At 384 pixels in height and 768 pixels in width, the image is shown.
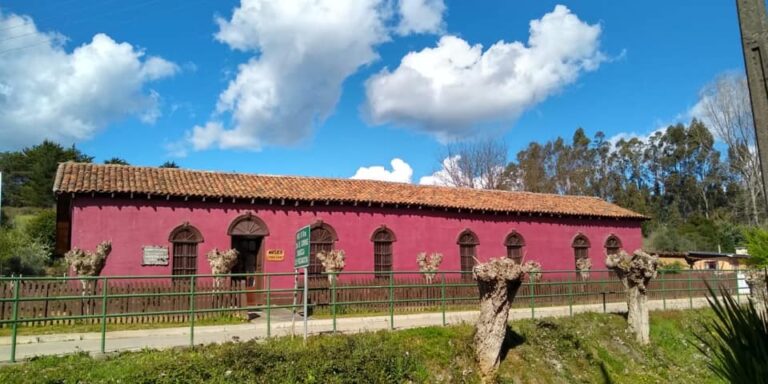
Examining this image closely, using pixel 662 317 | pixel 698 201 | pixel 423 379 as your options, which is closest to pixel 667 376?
pixel 662 317

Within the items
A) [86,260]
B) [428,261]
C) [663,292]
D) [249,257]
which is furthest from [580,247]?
[86,260]

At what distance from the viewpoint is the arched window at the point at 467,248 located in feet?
75.5

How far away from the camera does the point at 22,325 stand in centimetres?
1282

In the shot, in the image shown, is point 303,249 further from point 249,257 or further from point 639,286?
point 639,286

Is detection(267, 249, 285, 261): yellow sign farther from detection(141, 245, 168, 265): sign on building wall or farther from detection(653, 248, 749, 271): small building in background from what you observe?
detection(653, 248, 749, 271): small building in background

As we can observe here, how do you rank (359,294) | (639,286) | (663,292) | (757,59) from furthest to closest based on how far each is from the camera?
(663,292) → (359,294) → (639,286) → (757,59)

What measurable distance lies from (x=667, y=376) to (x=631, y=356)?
3.08 feet

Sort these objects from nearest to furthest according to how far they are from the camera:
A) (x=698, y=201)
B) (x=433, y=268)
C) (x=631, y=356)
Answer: (x=631, y=356) → (x=433, y=268) → (x=698, y=201)

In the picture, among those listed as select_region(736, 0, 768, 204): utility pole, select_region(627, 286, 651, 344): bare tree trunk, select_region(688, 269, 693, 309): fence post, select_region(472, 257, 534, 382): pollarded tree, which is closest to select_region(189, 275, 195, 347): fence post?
select_region(472, 257, 534, 382): pollarded tree

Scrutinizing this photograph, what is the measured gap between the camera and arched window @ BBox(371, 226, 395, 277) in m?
21.2

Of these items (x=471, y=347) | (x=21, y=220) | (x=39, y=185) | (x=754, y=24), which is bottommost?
(x=471, y=347)

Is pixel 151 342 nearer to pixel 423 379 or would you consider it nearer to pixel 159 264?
pixel 423 379

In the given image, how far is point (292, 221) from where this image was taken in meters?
19.8

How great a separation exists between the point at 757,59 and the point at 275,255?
17611 millimetres
